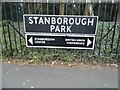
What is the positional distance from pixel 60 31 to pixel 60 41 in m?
0.21

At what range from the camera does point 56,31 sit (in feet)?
14.5

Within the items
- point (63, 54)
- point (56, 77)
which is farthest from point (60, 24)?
point (56, 77)

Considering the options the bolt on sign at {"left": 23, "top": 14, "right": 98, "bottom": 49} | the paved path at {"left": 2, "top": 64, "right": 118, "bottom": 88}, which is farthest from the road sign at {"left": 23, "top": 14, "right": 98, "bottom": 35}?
the paved path at {"left": 2, "top": 64, "right": 118, "bottom": 88}

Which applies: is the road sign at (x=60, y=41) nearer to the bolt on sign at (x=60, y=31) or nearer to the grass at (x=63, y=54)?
the bolt on sign at (x=60, y=31)

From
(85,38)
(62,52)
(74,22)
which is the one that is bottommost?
(62,52)

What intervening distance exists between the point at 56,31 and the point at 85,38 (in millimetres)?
549

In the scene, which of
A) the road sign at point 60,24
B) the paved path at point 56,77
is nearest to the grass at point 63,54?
the paved path at point 56,77

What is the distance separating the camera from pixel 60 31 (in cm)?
441

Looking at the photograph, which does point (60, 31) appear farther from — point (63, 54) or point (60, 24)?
point (63, 54)

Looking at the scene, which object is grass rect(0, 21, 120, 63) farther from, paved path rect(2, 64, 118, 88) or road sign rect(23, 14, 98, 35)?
road sign rect(23, 14, 98, 35)

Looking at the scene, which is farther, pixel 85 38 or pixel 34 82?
pixel 85 38

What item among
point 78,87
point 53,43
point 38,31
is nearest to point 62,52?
point 53,43

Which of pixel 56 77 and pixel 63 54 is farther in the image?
pixel 63 54

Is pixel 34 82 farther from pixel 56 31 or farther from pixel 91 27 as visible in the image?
Answer: pixel 91 27
